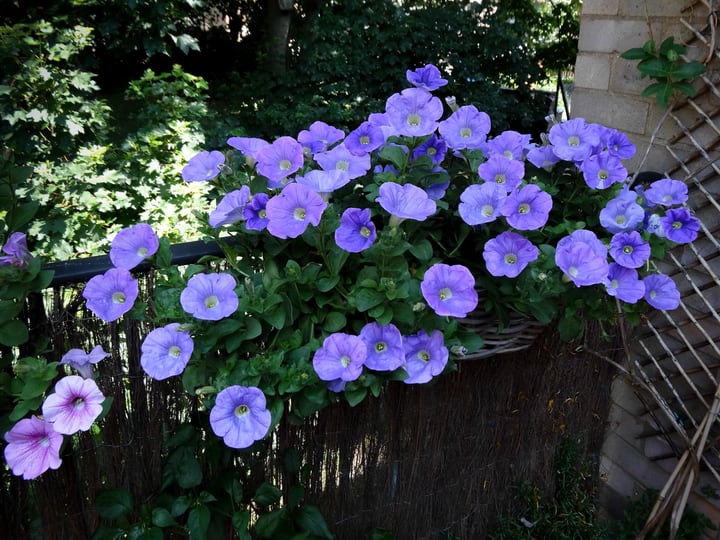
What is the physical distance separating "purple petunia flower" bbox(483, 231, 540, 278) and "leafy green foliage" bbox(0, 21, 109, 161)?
354cm

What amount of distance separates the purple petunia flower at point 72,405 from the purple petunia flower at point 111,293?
0.36ft

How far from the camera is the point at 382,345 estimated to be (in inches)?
40.6

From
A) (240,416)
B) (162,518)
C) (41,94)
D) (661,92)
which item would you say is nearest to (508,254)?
(240,416)

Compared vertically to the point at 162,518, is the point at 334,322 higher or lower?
higher

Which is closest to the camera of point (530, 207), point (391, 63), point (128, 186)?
point (530, 207)

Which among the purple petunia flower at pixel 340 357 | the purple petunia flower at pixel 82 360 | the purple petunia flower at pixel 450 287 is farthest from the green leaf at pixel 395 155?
the purple petunia flower at pixel 82 360

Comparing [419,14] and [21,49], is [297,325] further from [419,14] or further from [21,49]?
[419,14]

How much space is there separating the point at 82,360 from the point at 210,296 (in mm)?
269

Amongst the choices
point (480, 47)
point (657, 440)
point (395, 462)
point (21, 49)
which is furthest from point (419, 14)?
point (395, 462)

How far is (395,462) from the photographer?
1.51 metres

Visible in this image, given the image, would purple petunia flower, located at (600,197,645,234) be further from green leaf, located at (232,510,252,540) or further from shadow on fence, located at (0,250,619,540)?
green leaf, located at (232,510,252,540)

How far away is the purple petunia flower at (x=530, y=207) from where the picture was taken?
104 centimetres

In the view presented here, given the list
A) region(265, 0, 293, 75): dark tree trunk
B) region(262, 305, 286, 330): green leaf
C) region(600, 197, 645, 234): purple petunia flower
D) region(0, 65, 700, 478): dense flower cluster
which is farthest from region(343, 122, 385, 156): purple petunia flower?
region(265, 0, 293, 75): dark tree trunk

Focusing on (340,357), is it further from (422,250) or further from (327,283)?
(422,250)
